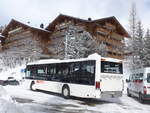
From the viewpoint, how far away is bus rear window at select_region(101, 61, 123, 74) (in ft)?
47.2

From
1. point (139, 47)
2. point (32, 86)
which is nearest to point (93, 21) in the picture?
point (139, 47)

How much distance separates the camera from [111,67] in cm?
1484

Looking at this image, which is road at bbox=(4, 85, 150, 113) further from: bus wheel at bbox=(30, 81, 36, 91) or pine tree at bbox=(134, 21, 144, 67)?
pine tree at bbox=(134, 21, 144, 67)

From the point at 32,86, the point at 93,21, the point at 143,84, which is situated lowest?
the point at 32,86

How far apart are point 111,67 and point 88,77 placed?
1.63m

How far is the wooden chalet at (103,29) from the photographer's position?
4925 cm

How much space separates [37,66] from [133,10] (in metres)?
44.7

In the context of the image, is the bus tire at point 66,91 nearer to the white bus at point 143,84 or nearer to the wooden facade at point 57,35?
the white bus at point 143,84

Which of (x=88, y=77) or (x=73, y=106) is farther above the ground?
(x=88, y=77)

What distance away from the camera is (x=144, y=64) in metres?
42.0

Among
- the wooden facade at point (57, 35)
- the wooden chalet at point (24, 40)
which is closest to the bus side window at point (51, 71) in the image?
the wooden facade at point (57, 35)

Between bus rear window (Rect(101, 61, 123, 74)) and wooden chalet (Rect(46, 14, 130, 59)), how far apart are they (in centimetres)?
3232

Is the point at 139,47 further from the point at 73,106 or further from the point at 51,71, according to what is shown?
the point at 73,106

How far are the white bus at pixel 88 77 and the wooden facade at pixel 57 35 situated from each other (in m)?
24.1
